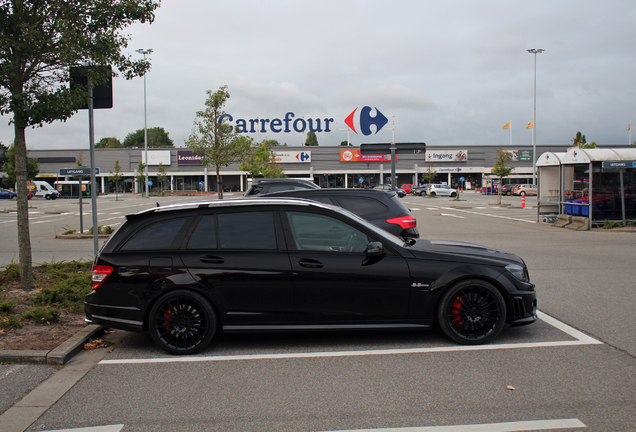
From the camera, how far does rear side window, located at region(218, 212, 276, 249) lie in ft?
16.5

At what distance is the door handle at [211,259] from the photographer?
4938 mm

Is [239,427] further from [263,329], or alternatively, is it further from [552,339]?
[552,339]

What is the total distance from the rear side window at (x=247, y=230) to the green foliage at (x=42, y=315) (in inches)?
93.4

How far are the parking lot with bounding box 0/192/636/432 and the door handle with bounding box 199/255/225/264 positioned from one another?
2.94 ft

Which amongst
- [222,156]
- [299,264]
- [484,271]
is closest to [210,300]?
[299,264]

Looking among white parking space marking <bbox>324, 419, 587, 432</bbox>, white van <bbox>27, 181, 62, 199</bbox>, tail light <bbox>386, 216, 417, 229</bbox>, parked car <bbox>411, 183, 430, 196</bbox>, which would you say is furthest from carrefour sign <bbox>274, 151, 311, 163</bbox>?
white parking space marking <bbox>324, 419, 587, 432</bbox>

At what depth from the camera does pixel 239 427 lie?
3.36 meters

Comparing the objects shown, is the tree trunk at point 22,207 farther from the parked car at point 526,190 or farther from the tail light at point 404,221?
the parked car at point 526,190

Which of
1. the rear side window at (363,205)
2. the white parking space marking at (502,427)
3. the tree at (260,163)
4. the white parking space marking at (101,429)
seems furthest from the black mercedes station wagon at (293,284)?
the tree at (260,163)

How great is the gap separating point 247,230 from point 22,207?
3.82 meters

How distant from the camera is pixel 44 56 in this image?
7.03 m

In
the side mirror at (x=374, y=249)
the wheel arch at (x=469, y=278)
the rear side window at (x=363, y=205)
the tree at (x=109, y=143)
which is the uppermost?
the tree at (x=109, y=143)

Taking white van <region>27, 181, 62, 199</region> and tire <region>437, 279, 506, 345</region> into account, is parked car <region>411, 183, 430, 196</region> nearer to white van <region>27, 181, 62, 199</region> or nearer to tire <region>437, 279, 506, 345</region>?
white van <region>27, 181, 62, 199</region>

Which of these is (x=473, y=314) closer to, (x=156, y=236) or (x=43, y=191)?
(x=156, y=236)
